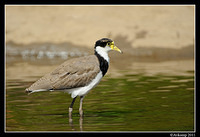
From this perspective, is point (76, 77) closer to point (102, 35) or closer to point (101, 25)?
point (102, 35)

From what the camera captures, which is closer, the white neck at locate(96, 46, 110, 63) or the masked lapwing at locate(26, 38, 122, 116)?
the masked lapwing at locate(26, 38, 122, 116)

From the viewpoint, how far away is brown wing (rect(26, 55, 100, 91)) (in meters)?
9.25

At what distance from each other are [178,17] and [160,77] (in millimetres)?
7996

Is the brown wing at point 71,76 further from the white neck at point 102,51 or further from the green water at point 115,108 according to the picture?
the green water at point 115,108

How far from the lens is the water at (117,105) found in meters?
8.41

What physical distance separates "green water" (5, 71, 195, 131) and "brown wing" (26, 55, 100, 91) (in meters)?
0.67

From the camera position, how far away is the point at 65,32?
22.4 metres

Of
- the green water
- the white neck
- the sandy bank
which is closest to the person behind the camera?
the green water

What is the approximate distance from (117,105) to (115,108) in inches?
13.5

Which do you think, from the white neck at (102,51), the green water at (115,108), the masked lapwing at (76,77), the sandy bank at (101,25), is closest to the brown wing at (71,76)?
the masked lapwing at (76,77)

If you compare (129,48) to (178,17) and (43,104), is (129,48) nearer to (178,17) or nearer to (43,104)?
(178,17)

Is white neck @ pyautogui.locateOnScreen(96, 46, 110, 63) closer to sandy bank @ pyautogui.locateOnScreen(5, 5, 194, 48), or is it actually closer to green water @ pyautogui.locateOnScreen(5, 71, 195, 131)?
green water @ pyautogui.locateOnScreen(5, 71, 195, 131)

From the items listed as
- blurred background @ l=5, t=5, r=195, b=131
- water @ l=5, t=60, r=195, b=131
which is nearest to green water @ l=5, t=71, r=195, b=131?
water @ l=5, t=60, r=195, b=131

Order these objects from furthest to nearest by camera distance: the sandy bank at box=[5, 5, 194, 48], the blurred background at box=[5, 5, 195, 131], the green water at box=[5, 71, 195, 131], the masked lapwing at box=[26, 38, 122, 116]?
the sandy bank at box=[5, 5, 194, 48] < the blurred background at box=[5, 5, 195, 131] < the masked lapwing at box=[26, 38, 122, 116] < the green water at box=[5, 71, 195, 131]
